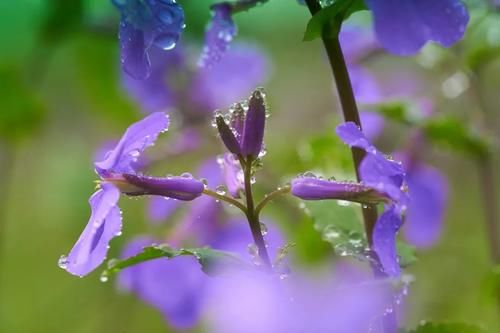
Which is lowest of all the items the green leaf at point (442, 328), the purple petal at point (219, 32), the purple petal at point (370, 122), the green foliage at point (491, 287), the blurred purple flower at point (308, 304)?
the green leaf at point (442, 328)

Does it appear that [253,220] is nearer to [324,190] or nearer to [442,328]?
[324,190]

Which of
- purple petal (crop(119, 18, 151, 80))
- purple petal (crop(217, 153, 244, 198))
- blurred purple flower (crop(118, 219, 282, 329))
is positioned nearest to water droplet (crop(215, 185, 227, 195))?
purple petal (crop(217, 153, 244, 198))

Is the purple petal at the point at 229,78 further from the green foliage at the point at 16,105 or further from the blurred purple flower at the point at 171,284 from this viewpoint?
the blurred purple flower at the point at 171,284

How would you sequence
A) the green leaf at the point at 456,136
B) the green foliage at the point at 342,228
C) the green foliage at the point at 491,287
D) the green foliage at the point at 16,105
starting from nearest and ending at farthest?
1. the green foliage at the point at 342,228
2. the green foliage at the point at 491,287
3. the green leaf at the point at 456,136
4. the green foliage at the point at 16,105

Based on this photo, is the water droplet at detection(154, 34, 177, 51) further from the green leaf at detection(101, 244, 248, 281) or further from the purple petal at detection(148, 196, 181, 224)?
the purple petal at detection(148, 196, 181, 224)

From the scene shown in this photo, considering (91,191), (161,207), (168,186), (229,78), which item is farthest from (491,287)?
(91,191)

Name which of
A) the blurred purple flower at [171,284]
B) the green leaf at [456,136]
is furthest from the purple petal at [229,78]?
the green leaf at [456,136]

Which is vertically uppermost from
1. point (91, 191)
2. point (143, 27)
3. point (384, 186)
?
point (91, 191)
